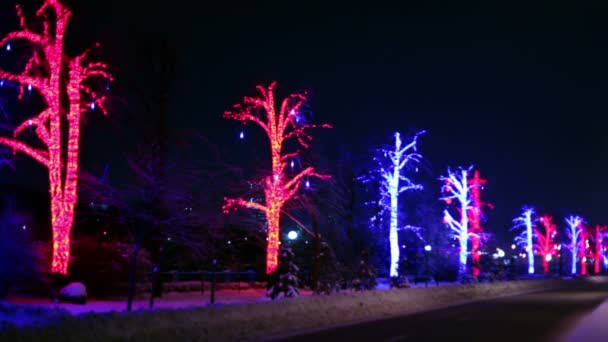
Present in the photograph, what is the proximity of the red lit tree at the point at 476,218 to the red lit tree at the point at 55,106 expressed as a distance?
3887 centimetres

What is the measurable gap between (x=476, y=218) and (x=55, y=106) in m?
43.5

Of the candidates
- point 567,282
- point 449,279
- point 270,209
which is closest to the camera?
point 270,209

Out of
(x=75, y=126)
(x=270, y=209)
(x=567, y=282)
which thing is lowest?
(x=567, y=282)

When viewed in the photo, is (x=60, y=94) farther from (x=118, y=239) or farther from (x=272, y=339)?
(x=272, y=339)

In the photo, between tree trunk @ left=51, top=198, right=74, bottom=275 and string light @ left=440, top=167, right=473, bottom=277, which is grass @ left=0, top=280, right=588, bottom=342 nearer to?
tree trunk @ left=51, top=198, right=74, bottom=275

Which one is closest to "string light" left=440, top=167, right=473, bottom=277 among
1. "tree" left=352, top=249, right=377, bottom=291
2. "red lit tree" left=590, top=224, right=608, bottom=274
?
"tree" left=352, top=249, right=377, bottom=291

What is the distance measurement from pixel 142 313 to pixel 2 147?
9951 mm

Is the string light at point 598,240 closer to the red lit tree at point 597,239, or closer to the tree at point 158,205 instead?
the red lit tree at point 597,239

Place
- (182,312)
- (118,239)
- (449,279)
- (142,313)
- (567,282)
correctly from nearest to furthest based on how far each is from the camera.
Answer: (142,313), (182,312), (118,239), (449,279), (567,282)

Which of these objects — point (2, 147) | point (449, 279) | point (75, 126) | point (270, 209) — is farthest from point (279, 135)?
point (449, 279)

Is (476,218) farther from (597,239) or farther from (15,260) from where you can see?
(597,239)

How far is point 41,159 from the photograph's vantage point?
22141 mm

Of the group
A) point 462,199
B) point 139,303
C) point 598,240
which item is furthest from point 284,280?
point 598,240

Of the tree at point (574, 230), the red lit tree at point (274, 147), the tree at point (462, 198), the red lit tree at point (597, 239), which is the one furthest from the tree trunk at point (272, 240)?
the red lit tree at point (597, 239)
